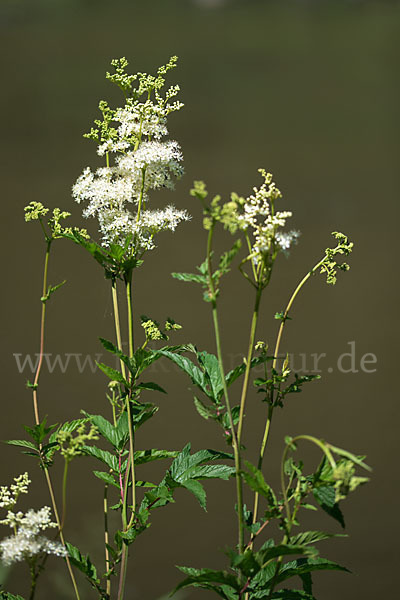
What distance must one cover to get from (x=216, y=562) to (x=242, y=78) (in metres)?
1.35

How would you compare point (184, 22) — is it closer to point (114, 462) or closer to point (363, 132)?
point (363, 132)

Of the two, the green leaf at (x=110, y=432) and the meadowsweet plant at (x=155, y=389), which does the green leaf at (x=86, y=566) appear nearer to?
the meadowsweet plant at (x=155, y=389)

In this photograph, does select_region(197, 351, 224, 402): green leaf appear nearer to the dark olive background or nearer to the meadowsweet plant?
the meadowsweet plant

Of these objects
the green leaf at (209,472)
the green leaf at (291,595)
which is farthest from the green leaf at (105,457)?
the green leaf at (291,595)

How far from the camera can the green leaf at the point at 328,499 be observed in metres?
0.73

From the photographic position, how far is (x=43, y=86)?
6.46 feet

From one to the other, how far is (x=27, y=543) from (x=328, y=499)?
30cm

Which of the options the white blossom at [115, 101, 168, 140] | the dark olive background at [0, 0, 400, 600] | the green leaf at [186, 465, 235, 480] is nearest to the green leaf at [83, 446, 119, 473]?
the green leaf at [186, 465, 235, 480]

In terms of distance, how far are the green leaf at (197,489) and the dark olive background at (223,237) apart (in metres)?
1.16

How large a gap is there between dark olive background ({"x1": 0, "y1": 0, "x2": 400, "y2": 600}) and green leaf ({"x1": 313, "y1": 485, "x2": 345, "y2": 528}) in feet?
4.13

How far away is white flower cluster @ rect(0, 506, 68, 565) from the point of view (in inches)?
28.7

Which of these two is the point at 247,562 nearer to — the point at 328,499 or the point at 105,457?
the point at 328,499

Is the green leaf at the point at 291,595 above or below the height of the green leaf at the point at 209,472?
below

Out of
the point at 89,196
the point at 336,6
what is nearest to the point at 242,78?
the point at 336,6
